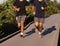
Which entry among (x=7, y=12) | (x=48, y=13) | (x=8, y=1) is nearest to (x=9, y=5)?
(x=8, y=1)

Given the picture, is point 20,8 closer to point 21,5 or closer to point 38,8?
point 21,5

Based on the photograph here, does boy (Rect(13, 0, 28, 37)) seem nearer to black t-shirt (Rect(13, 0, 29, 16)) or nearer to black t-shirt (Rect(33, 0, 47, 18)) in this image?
black t-shirt (Rect(13, 0, 29, 16))

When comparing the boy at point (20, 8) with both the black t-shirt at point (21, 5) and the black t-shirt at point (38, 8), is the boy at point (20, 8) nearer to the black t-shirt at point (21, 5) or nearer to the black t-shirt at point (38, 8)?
the black t-shirt at point (21, 5)

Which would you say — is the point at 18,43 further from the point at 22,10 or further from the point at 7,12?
the point at 7,12

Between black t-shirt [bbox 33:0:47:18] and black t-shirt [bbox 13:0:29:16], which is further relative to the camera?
black t-shirt [bbox 33:0:47:18]

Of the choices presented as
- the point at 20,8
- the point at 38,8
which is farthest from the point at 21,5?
the point at 38,8

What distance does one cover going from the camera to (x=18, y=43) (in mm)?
11281

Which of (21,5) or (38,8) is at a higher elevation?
(21,5)

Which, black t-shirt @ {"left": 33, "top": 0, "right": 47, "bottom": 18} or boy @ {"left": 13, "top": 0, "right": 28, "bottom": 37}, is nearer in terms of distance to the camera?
boy @ {"left": 13, "top": 0, "right": 28, "bottom": 37}

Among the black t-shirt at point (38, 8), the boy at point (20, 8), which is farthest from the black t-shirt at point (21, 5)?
the black t-shirt at point (38, 8)

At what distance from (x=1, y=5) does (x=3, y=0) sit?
1694 mm

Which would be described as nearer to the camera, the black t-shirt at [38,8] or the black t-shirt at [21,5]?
the black t-shirt at [21,5]

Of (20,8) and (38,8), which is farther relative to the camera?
(38,8)

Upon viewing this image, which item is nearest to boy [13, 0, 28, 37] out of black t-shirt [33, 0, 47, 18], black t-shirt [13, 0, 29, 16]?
black t-shirt [13, 0, 29, 16]
